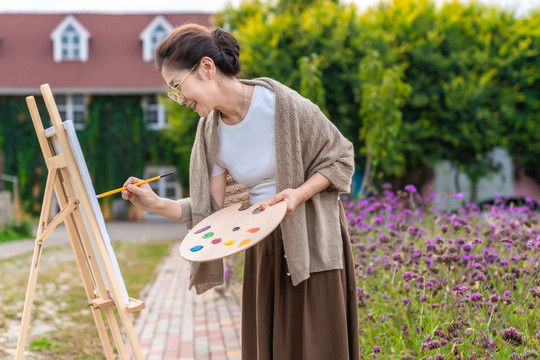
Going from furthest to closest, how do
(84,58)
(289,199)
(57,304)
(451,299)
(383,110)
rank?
1. (84,58)
2. (383,110)
3. (57,304)
4. (451,299)
5. (289,199)

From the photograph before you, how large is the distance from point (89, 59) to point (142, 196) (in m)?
22.0

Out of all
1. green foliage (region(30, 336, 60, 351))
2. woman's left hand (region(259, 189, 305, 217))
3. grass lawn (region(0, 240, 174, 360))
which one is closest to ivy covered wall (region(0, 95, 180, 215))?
grass lawn (region(0, 240, 174, 360))

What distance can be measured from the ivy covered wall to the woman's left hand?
2048cm

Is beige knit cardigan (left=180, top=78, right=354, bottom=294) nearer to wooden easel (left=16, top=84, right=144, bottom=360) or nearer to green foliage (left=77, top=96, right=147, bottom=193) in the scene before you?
wooden easel (left=16, top=84, right=144, bottom=360)

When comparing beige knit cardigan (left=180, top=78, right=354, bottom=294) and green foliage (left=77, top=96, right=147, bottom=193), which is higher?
green foliage (left=77, top=96, right=147, bottom=193)

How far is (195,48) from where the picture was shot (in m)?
2.18

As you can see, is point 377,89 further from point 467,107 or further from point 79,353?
point 467,107

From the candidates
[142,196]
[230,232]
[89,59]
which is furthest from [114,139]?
[230,232]

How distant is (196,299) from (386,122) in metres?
3.47

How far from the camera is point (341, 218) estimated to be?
247cm

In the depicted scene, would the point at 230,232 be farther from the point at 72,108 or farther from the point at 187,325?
the point at 72,108

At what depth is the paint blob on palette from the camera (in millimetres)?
2018

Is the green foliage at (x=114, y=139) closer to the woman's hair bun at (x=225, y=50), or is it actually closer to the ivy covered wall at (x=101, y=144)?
the ivy covered wall at (x=101, y=144)

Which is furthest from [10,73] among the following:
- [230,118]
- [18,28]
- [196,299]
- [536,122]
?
[230,118]
